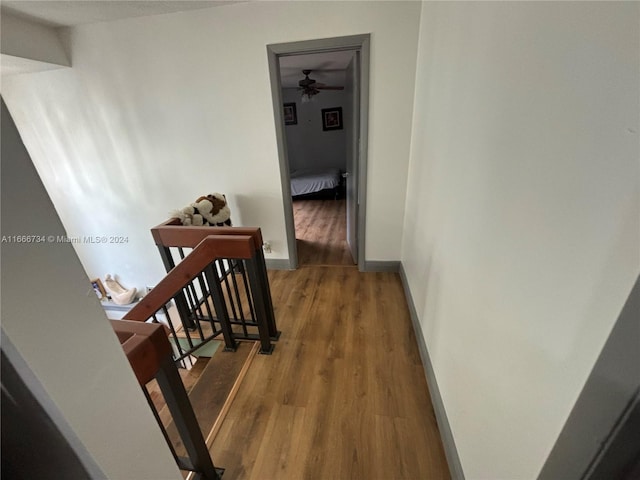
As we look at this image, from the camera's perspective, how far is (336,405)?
156cm

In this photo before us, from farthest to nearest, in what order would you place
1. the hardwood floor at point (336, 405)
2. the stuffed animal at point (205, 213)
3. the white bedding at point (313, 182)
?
the white bedding at point (313, 182)
the stuffed animal at point (205, 213)
the hardwood floor at point (336, 405)

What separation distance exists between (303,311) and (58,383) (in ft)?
6.37

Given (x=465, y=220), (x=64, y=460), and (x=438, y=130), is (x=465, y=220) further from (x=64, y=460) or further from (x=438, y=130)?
(x=64, y=460)

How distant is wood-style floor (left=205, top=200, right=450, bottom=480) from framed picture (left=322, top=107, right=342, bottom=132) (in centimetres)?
508

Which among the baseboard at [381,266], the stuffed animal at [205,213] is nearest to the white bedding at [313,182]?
the baseboard at [381,266]

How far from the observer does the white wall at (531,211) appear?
1.55ft

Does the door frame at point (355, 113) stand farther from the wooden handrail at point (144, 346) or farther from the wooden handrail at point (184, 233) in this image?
the wooden handrail at point (144, 346)

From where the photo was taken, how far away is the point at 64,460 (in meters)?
Result: 0.48

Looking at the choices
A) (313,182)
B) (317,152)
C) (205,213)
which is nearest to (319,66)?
(313,182)

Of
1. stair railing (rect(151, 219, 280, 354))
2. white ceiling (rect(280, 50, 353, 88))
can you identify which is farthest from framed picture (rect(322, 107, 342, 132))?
stair railing (rect(151, 219, 280, 354))

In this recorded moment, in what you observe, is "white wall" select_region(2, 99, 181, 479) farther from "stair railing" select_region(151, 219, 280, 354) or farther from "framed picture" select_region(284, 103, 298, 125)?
"framed picture" select_region(284, 103, 298, 125)

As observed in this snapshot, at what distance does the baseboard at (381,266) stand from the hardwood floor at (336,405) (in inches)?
20.3

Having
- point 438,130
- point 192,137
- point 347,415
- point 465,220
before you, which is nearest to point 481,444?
point 347,415

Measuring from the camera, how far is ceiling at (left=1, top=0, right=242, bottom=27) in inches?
75.4
